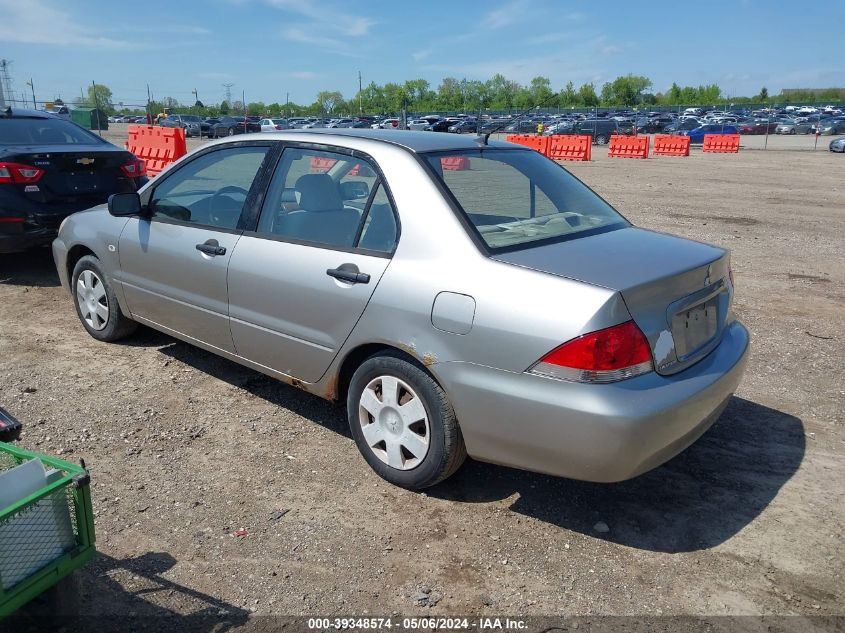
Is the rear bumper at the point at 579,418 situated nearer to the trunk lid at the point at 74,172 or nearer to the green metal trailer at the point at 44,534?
the green metal trailer at the point at 44,534

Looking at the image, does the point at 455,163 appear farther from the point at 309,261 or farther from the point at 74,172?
the point at 74,172

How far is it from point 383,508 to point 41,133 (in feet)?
22.1

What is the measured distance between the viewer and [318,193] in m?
4.01

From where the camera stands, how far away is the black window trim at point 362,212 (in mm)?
3512

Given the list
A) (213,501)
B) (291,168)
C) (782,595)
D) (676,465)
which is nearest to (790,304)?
(676,465)

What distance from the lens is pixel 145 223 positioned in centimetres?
482

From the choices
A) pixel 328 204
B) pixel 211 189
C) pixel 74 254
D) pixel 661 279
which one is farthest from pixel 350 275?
pixel 74 254

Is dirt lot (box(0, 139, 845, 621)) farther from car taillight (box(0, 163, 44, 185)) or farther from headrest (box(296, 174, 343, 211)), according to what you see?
car taillight (box(0, 163, 44, 185))

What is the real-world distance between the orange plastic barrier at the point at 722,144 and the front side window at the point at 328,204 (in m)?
35.1

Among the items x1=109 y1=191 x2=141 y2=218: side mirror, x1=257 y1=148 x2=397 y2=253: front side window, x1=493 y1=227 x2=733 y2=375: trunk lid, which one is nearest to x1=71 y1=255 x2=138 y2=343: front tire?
x1=109 y1=191 x2=141 y2=218: side mirror

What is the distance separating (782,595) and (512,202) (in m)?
2.31

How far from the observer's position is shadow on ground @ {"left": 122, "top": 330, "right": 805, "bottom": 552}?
330 cm

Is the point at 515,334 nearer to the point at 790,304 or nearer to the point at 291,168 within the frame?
the point at 291,168

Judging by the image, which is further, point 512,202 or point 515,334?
point 512,202
